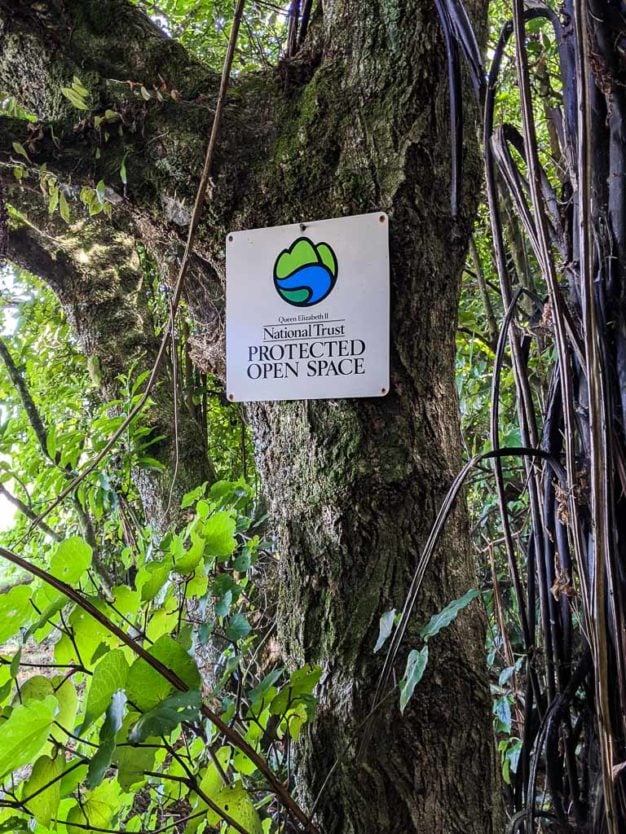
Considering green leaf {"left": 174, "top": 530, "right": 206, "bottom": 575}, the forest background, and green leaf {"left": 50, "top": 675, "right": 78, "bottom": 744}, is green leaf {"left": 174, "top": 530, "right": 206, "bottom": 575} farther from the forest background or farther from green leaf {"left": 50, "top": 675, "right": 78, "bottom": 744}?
green leaf {"left": 50, "top": 675, "right": 78, "bottom": 744}

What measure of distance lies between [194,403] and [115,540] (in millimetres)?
600

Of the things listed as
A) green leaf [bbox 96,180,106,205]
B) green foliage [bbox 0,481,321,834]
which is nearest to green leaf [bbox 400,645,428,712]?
green foliage [bbox 0,481,321,834]

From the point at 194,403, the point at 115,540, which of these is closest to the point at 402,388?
the point at 194,403

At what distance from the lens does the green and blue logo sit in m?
0.77

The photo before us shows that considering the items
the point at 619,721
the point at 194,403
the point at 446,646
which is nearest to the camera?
the point at 619,721

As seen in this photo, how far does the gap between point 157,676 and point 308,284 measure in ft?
1.59

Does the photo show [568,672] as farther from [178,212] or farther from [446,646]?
[178,212]

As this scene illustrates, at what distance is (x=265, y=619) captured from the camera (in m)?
1.36

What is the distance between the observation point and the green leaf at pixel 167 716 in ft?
1.45

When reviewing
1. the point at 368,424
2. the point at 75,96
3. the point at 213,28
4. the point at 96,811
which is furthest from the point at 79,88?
the point at 213,28

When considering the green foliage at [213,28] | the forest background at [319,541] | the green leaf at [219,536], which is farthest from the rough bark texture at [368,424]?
the green foliage at [213,28]

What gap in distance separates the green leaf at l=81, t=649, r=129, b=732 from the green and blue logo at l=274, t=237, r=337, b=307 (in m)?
0.47

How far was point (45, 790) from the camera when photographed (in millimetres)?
472

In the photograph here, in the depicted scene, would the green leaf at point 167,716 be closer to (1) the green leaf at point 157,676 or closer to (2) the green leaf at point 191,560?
(1) the green leaf at point 157,676
